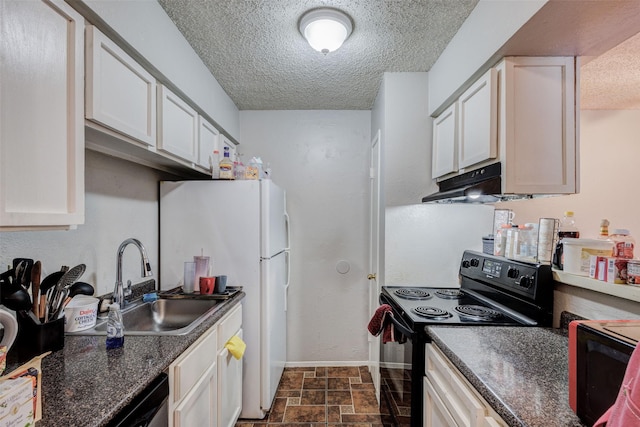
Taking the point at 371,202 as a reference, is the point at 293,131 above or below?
above

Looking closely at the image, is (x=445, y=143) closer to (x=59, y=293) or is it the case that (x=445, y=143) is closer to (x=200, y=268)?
(x=200, y=268)

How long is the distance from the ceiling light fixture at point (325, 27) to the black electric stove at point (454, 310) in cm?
153

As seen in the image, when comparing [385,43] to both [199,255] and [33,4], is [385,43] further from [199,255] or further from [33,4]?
[199,255]

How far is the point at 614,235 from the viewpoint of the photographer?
1.46 m

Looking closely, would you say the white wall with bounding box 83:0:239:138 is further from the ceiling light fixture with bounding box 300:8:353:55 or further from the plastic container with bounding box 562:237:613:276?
the plastic container with bounding box 562:237:613:276

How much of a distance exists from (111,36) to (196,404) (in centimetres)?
158

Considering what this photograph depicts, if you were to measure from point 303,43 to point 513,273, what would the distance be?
70.0 inches

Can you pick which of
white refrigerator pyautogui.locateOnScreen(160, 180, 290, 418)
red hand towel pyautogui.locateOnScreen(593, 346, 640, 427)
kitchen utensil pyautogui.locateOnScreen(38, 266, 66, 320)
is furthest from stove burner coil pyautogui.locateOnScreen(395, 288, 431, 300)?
kitchen utensil pyautogui.locateOnScreen(38, 266, 66, 320)

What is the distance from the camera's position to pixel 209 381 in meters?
1.59

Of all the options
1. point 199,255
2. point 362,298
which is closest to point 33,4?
point 199,255

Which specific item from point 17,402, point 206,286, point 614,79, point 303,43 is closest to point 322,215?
point 206,286

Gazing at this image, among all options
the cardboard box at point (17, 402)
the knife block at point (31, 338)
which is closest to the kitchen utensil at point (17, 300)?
the knife block at point (31, 338)

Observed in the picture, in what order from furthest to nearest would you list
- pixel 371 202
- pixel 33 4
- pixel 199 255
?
pixel 371 202
pixel 199 255
pixel 33 4

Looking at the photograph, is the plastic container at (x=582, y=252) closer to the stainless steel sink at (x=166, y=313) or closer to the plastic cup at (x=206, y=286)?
the stainless steel sink at (x=166, y=313)
